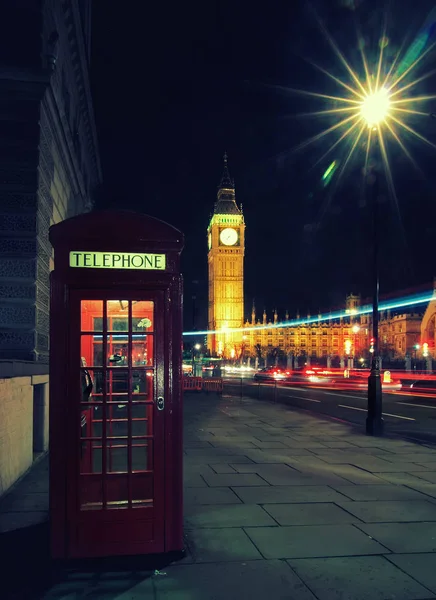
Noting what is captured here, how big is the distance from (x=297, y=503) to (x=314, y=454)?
3.78m

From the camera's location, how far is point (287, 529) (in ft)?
19.9

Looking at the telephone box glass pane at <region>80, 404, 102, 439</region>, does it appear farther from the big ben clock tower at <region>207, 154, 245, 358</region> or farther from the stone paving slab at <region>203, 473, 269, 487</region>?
the big ben clock tower at <region>207, 154, 245, 358</region>

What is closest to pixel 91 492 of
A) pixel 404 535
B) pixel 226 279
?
pixel 404 535

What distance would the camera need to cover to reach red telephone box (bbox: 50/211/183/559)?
5211 millimetres

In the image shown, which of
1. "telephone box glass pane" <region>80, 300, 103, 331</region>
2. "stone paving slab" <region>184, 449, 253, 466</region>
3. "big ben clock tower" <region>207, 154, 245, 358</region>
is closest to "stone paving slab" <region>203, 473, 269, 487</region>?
"stone paving slab" <region>184, 449, 253, 466</region>

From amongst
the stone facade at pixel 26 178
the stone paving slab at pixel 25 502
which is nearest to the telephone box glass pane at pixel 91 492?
the stone paving slab at pixel 25 502

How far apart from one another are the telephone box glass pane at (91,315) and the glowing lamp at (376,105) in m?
9.51

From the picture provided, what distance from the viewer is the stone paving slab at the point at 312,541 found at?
17.5 feet

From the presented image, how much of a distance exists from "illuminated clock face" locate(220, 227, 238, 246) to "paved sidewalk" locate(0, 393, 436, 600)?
431 feet

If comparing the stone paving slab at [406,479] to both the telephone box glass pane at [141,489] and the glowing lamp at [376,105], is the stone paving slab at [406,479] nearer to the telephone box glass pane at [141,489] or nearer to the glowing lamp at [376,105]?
the telephone box glass pane at [141,489]

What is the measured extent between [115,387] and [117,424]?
1.06ft

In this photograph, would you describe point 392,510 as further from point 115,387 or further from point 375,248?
point 375,248

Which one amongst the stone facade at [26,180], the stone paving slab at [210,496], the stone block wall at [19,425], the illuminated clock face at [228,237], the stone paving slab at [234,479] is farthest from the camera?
the illuminated clock face at [228,237]

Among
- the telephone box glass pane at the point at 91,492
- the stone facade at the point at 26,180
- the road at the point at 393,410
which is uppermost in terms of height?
the stone facade at the point at 26,180
